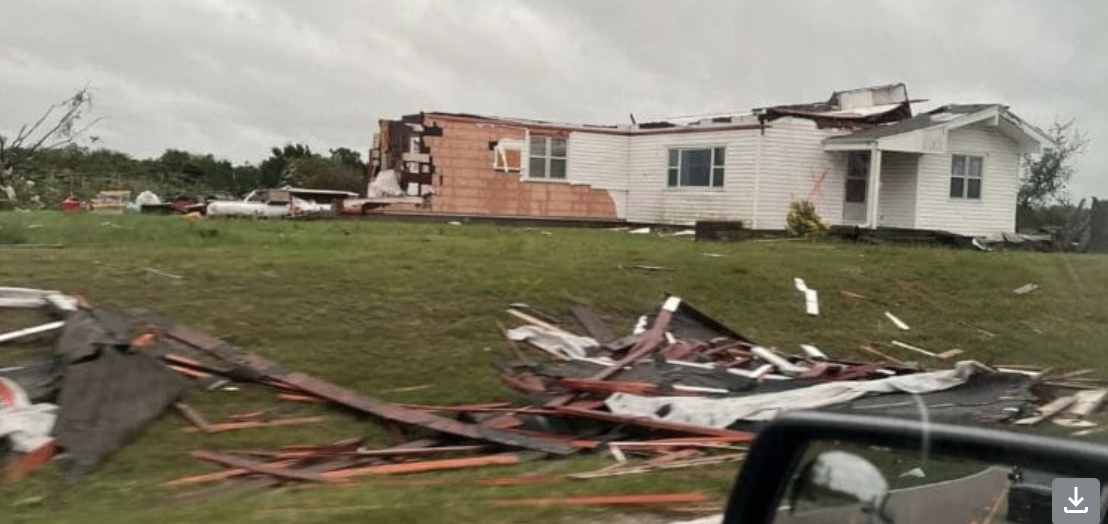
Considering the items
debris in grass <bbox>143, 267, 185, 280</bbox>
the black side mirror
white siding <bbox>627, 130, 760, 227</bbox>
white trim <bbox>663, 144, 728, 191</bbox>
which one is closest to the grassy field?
debris in grass <bbox>143, 267, 185, 280</bbox>

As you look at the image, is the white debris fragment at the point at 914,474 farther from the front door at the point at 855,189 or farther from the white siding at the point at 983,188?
the front door at the point at 855,189

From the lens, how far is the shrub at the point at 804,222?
2588 centimetres

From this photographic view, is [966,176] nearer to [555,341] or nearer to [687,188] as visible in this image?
[687,188]

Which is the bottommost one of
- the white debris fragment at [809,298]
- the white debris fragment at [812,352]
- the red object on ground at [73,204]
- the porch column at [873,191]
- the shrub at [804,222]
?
the white debris fragment at [812,352]

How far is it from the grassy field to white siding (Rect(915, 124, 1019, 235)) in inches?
304

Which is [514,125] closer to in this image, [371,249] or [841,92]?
[841,92]

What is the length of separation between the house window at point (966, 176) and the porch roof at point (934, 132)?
1059 mm

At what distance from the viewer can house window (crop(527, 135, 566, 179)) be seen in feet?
104

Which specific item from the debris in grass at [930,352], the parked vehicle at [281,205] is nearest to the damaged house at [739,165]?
the parked vehicle at [281,205]

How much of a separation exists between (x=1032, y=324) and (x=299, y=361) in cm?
1121

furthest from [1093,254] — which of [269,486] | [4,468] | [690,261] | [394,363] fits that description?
[4,468]

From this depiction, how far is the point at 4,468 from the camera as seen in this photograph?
7262mm

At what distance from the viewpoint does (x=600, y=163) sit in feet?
106

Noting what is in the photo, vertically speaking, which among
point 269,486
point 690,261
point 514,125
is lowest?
point 269,486
